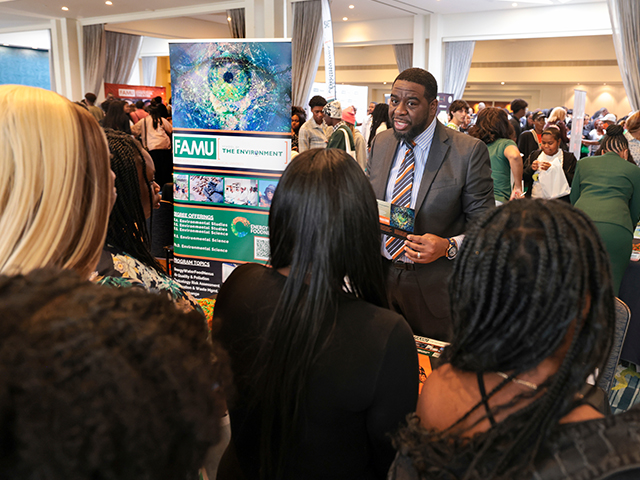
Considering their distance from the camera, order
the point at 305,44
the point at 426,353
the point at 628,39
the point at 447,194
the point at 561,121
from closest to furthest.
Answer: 1. the point at 426,353
2. the point at 447,194
3. the point at 561,121
4. the point at 628,39
5. the point at 305,44

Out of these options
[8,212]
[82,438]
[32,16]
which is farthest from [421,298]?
[32,16]

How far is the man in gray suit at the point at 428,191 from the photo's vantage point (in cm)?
214

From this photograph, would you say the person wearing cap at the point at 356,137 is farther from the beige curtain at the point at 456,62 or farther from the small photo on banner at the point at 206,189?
the beige curtain at the point at 456,62

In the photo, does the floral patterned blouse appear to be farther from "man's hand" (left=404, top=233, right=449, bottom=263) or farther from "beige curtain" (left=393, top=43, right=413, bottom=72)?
"beige curtain" (left=393, top=43, right=413, bottom=72)

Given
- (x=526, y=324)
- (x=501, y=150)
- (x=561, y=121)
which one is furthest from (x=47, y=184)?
(x=561, y=121)

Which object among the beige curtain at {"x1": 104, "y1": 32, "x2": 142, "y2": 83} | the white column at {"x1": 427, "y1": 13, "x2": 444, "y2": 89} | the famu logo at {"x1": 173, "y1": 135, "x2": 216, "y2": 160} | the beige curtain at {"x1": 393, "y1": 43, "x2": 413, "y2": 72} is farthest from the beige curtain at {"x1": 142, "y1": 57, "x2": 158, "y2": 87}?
the famu logo at {"x1": 173, "y1": 135, "x2": 216, "y2": 160}

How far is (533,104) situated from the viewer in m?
16.0

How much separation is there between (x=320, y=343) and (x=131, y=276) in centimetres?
59

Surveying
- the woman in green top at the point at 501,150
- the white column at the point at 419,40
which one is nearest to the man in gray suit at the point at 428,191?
the woman in green top at the point at 501,150

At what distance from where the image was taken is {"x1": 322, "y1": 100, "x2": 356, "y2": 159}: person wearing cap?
202 inches

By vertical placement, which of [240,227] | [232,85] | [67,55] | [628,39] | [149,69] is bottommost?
[240,227]

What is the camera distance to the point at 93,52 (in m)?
12.3

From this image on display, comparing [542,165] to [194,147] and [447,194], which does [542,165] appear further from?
[194,147]

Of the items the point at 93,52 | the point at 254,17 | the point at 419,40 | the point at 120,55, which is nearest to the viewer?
the point at 254,17
